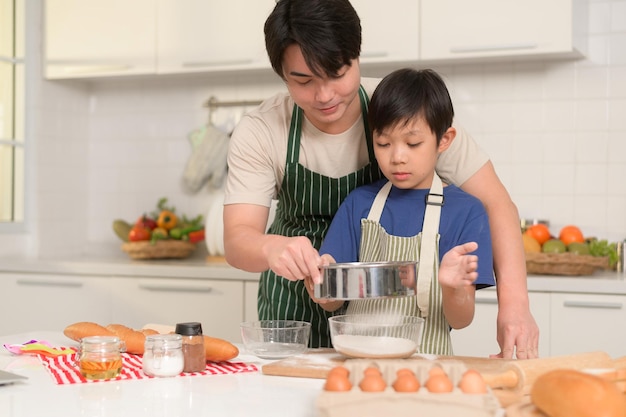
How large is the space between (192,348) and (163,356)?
0.20 feet

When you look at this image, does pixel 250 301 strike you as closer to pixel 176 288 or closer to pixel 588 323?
pixel 176 288

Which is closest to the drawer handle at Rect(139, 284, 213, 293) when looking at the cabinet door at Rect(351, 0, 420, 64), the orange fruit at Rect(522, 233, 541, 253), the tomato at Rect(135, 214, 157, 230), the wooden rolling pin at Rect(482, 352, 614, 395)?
the tomato at Rect(135, 214, 157, 230)

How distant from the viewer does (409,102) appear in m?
1.74

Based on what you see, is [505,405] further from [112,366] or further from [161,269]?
[161,269]

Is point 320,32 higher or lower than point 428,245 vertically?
higher

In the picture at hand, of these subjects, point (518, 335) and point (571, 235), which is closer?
point (518, 335)

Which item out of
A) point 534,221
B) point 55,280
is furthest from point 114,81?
point 534,221

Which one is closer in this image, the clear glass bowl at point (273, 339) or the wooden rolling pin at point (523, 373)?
the wooden rolling pin at point (523, 373)

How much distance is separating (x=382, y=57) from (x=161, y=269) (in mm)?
1195

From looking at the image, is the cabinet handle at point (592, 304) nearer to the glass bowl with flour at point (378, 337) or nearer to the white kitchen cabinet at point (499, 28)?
the white kitchen cabinet at point (499, 28)

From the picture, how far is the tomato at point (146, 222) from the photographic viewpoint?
3703 mm

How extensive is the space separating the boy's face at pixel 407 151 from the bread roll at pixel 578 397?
2.49 ft

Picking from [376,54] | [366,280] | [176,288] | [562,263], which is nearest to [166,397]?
[366,280]

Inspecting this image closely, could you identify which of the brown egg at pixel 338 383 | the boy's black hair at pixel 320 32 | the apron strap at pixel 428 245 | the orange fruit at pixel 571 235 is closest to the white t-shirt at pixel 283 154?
the apron strap at pixel 428 245
